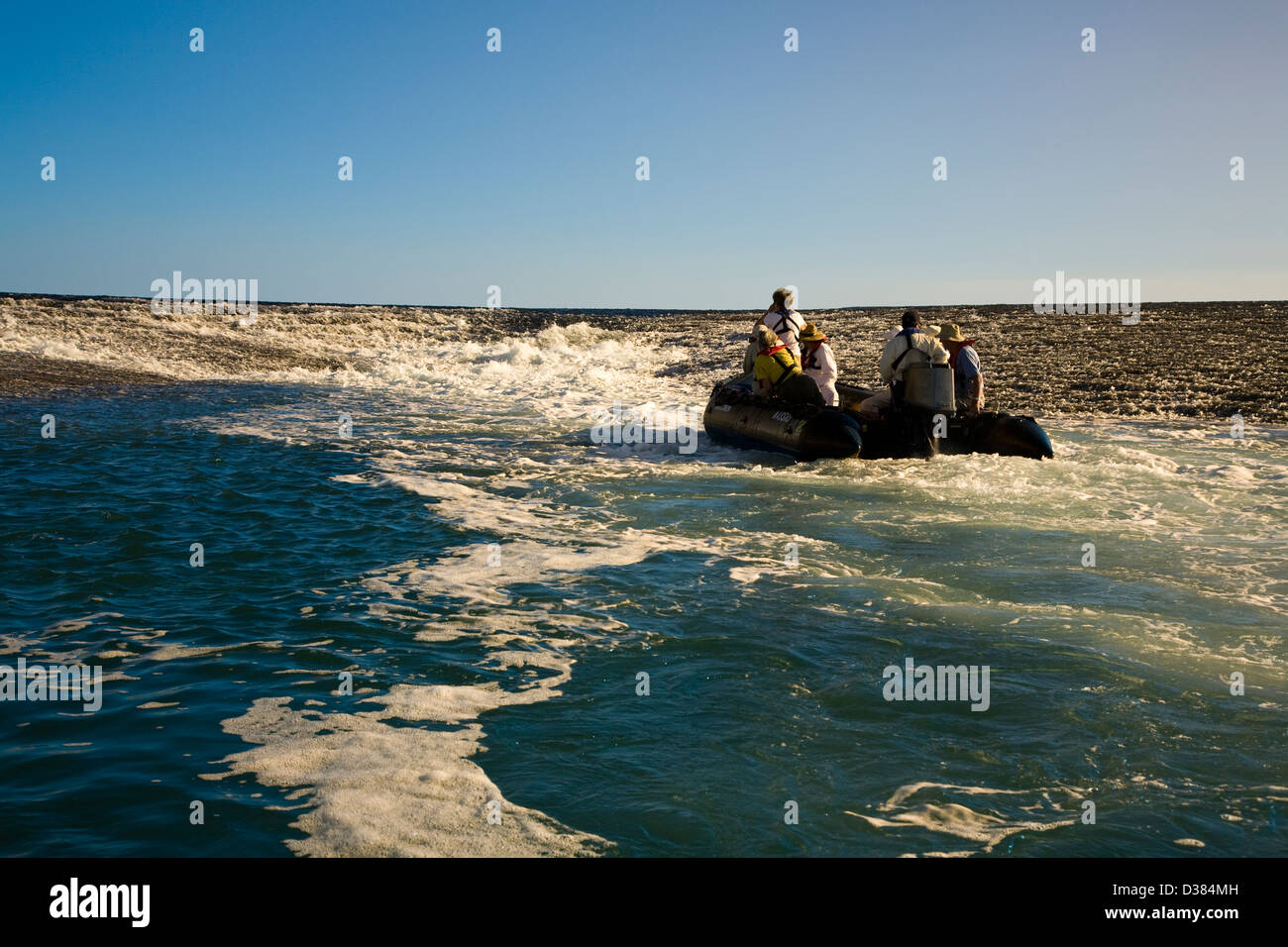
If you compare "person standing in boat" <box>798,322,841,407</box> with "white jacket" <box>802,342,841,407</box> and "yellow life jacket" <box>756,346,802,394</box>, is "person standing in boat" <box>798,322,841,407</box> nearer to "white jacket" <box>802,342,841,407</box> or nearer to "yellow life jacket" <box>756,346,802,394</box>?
"white jacket" <box>802,342,841,407</box>

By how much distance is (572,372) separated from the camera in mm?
32312

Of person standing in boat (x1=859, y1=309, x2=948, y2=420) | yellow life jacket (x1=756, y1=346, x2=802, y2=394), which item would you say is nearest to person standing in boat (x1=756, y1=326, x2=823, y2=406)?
yellow life jacket (x1=756, y1=346, x2=802, y2=394)

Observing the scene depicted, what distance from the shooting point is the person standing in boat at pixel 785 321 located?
1504cm

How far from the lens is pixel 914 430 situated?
45.0 ft

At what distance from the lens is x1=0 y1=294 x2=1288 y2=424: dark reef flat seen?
20125mm

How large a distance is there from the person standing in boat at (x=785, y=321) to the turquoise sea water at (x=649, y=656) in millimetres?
2274

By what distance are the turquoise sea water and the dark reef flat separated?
6.90 metres

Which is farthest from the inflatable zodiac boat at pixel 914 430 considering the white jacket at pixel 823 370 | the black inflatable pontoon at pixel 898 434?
the white jacket at pixel 823 370

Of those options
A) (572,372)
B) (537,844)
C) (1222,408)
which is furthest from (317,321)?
(537,844)

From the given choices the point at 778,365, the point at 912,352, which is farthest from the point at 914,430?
the point at 778,365

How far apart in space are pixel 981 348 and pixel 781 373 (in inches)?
639

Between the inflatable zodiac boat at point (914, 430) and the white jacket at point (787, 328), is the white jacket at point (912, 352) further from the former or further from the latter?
the white jacket at point (787, 328)

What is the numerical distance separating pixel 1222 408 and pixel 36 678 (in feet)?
61.8

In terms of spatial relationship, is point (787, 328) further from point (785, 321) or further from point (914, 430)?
point (914, 430)
